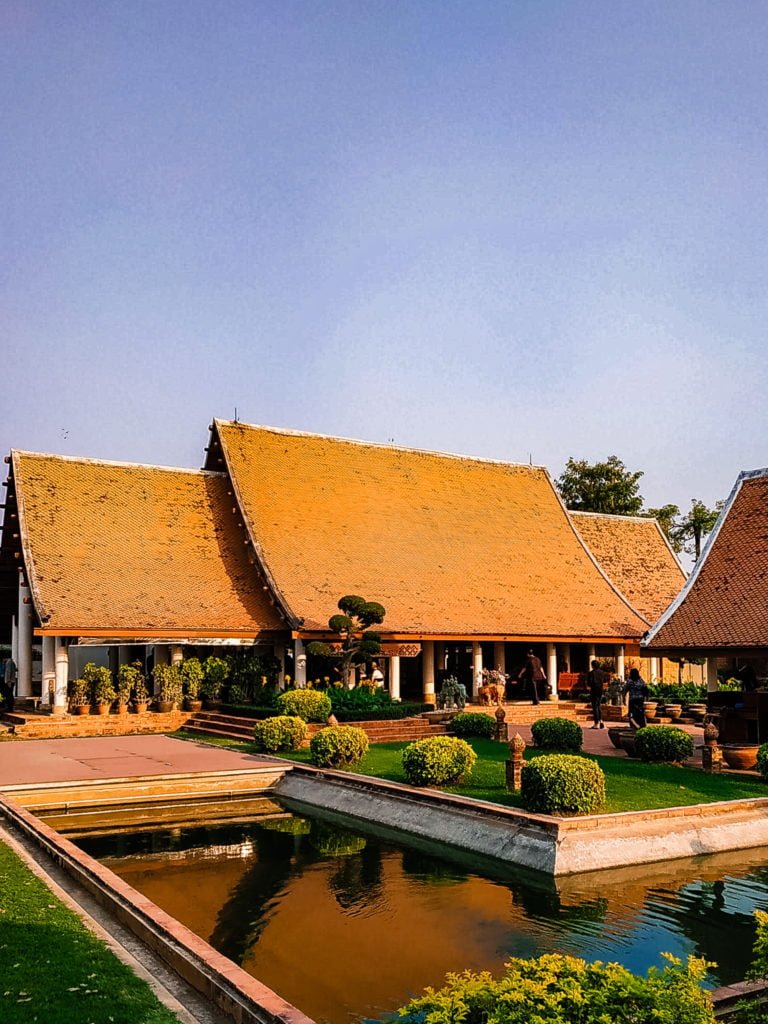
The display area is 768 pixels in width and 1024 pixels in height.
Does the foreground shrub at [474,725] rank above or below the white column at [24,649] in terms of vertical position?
below

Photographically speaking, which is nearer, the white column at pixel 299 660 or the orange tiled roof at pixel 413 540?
the white column at pixel 299 660

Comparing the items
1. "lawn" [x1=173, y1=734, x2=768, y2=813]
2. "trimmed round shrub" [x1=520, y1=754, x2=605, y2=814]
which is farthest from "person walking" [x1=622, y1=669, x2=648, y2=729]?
"trimmed round shrub" [x1=520, y1=754, x2=605, y2=814]

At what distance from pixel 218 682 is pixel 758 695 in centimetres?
1335

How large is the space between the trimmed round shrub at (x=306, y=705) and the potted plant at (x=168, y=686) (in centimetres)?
511

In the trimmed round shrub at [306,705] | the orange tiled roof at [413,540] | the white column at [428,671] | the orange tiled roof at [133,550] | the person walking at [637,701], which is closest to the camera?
the person walking at [637,701]

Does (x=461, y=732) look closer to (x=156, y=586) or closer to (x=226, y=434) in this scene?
(x=156, y=586)

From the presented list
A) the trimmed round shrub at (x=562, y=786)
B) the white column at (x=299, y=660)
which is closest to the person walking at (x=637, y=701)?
the trimmed round shrub at (x=562, y=786)

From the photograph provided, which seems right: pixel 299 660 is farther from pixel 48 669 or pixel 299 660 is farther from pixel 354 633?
pixel 48 669

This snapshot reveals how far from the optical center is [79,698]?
21781 mm

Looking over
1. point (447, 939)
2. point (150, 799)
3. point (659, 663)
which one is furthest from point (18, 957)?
point (659, 663)

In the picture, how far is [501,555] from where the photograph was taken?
29219 millimetres

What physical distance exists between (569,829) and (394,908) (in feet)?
7.80

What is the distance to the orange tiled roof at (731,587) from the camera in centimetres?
1703

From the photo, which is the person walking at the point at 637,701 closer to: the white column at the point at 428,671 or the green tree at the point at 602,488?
the white column at the point at 428,671
